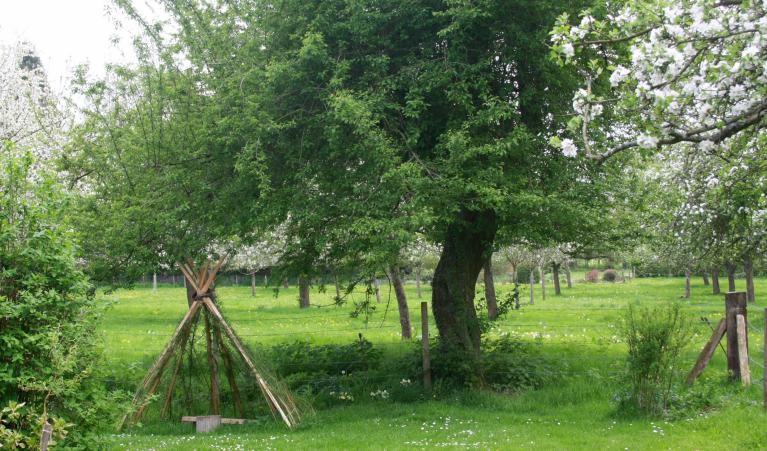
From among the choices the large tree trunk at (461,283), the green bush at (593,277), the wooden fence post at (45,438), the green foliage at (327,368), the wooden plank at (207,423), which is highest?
the large tree trunk at (461,283)

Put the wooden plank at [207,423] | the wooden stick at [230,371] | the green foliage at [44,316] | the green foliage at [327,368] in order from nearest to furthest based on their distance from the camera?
the green foliage at [44,316]
the wooden plank at [207,423]
the wooden stick at [230,371]
the green foliage at [327,368]

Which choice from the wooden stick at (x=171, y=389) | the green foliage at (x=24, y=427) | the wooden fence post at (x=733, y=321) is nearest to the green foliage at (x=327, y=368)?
the wooden stick at (x=171, y=389)

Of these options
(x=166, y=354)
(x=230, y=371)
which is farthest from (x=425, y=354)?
(x=166, y=354)

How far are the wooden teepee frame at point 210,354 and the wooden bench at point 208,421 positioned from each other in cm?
34

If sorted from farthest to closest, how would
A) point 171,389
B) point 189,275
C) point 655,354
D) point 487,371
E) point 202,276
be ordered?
1. point 487,371
2. point 189,275
3. point 171,389
4. point 202,276
5. point 655,354

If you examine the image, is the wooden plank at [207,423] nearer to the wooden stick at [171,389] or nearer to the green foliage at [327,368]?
the wooden stick at [171,389]

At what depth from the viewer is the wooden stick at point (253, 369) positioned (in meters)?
11.9

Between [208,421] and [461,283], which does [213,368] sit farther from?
[461,283]

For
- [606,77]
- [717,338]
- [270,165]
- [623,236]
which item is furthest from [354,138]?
[717,338]

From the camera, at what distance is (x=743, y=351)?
1193 cm

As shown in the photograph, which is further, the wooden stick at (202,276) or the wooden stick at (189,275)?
the wooden stick at (189,275)

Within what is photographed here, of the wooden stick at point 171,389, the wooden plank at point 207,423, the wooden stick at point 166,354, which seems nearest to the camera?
the wooden plank at point 207,423

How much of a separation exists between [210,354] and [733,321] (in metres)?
8.83

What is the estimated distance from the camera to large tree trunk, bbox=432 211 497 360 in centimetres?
1427
